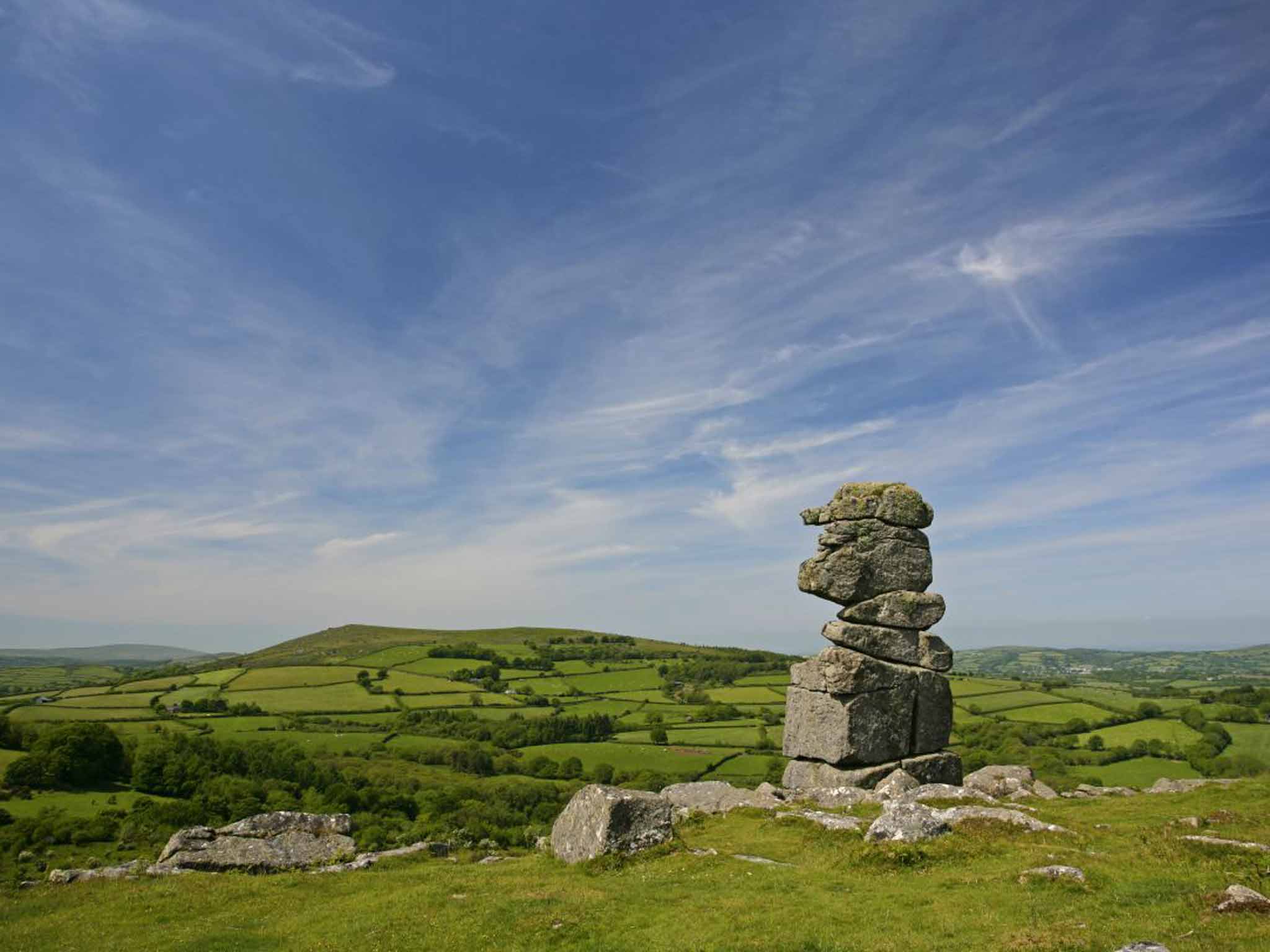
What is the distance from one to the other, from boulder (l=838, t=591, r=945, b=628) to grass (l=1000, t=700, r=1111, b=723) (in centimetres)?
6729

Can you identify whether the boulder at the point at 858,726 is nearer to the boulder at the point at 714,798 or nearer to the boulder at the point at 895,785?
the boulder at the point at 895,785

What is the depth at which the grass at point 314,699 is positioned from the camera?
358 ft

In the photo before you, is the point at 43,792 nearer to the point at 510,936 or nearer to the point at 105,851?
the point at 105,851

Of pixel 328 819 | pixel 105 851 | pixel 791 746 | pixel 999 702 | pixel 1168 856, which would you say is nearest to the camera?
pixel 1168 856

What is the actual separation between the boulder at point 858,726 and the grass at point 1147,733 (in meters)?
54.1

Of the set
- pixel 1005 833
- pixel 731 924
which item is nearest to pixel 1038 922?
pixel 731 924

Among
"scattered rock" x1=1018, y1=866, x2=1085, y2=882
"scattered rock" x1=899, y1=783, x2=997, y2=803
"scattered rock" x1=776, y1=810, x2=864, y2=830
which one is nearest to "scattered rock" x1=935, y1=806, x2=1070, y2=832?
"scattered rock" x1=776, y1=810, x2=864, y2=830

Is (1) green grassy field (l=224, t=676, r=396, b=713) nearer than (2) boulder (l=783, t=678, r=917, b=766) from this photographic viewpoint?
No

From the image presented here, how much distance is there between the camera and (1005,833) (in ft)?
64.4

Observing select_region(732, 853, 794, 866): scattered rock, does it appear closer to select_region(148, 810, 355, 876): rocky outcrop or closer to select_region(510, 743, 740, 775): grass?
select_region(148, 810, 355, 876): rocky outcrop

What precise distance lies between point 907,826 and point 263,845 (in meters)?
21.6

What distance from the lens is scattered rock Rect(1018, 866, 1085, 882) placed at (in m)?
15.0

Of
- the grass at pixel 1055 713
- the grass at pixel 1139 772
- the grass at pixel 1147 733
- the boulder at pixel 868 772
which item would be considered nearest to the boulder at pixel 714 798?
the boulder at pixel 868 772

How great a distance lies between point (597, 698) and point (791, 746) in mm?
93499
